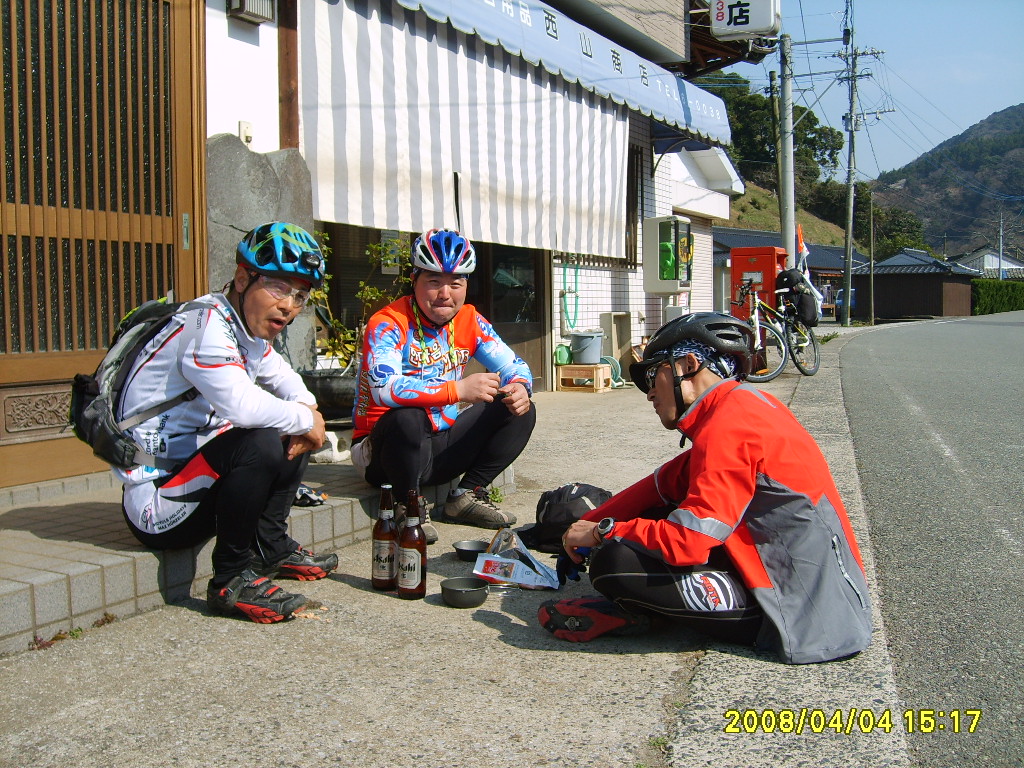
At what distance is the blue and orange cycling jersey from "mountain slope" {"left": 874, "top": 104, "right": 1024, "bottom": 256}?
15472 centimetres

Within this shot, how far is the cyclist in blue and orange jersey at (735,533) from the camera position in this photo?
283 centimetres

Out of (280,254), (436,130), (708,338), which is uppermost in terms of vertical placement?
(436,130)

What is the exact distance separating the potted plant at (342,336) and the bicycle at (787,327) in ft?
23.8

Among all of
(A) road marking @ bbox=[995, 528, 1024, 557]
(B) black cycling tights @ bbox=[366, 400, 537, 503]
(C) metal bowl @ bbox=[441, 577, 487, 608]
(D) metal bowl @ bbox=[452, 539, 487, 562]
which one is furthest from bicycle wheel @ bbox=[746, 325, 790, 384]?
(C) metal bowl @ bbox=[441, 577, 487, 608]

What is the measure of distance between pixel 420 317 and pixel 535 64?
16.3ft

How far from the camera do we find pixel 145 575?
3.41m

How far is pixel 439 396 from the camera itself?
14.1 feet

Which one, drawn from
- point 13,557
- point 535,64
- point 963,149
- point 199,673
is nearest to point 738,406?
point 199,673

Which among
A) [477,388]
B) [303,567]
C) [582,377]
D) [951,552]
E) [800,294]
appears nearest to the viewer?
[303,567]

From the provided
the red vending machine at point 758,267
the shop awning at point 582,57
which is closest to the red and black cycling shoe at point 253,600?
the shop awning at point 582,57

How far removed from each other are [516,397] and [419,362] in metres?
0.54

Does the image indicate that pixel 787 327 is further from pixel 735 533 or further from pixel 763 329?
pixel 735 533

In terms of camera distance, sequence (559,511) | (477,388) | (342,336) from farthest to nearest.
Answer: (342,336), (477,388), (559,511)

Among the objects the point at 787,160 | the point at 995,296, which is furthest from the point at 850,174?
the point at 787,160
